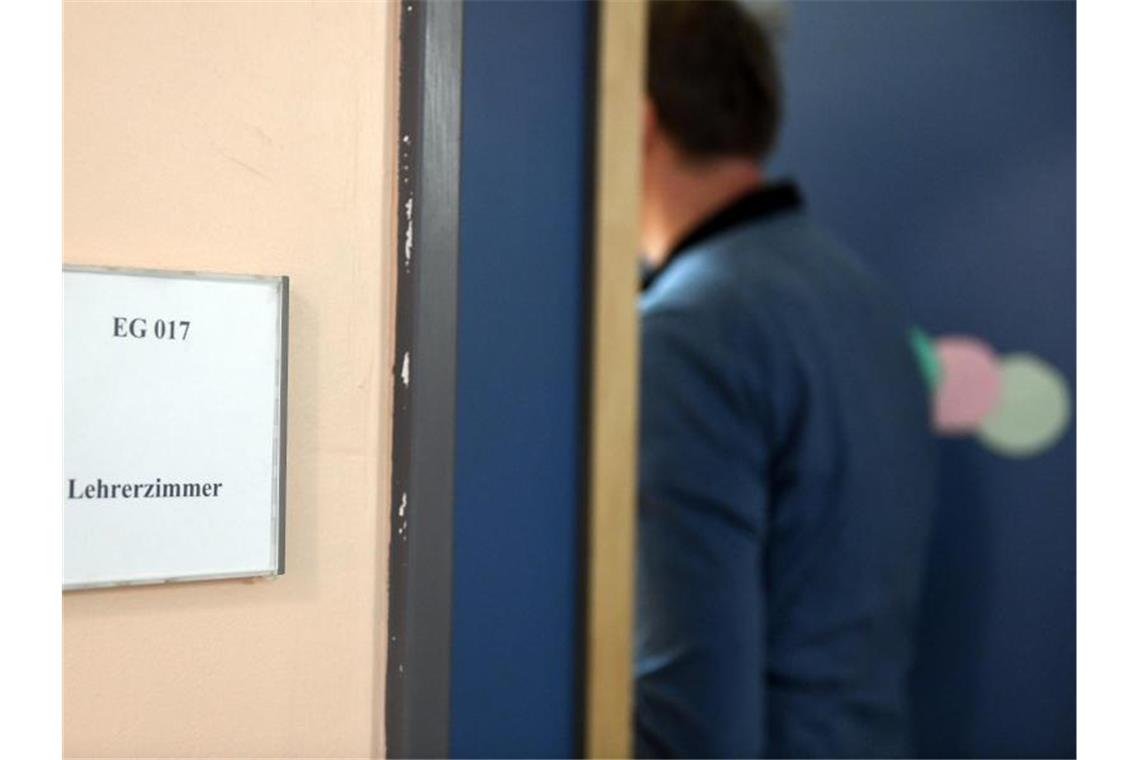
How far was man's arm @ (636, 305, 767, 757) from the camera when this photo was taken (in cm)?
93

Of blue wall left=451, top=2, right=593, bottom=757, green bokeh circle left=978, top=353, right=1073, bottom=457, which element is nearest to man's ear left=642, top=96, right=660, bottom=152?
blue wall left=451, top=2, right=593, bottom=757

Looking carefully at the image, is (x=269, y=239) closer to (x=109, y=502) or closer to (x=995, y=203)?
(x=109, y=502)

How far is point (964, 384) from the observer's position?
1.97 m

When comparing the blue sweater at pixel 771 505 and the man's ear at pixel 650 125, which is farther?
the man's ear at pixel 650 125

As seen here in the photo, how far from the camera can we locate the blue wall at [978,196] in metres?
1.97

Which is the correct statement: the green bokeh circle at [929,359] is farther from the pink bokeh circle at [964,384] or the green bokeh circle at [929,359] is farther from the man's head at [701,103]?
the man's head at [701,103]

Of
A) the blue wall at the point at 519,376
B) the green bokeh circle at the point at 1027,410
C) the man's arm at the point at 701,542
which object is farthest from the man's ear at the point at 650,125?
the green bokeh circle at the point at 1027,410

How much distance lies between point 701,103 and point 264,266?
2.67 ft

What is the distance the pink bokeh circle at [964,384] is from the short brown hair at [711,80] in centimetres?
98

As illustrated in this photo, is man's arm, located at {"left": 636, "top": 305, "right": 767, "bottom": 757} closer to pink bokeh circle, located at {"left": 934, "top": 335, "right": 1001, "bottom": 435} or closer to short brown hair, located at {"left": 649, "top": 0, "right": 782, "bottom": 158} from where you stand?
short brown hair, located at {"left": 649, "top": 0, "right": 782, "bottom": 158}

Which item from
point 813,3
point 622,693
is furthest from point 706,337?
point 813,3

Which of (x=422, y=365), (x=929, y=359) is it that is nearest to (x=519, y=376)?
(x=422, y=365)

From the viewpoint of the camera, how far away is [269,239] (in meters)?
0.41

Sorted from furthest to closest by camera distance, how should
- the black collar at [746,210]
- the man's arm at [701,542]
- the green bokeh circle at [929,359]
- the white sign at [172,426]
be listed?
the green bokeh circle at [929,359], the black collar at [746,210], the man's arm at [701,542], the white sign at [172,426]
